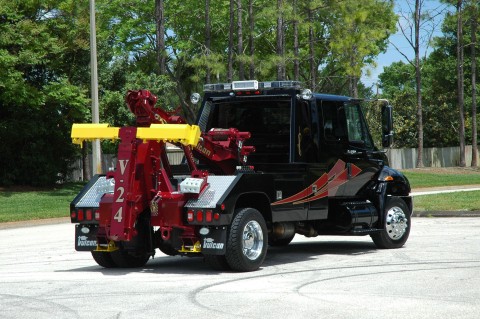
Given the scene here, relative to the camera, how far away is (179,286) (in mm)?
11102

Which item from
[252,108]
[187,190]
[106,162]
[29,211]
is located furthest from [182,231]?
[106,162]

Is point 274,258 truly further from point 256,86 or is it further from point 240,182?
point 256,86

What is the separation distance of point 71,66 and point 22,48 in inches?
118

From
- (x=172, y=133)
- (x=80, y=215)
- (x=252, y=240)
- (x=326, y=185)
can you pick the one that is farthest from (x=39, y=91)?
(x=172, y=133)

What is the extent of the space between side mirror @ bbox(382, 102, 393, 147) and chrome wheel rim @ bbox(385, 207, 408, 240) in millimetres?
1130

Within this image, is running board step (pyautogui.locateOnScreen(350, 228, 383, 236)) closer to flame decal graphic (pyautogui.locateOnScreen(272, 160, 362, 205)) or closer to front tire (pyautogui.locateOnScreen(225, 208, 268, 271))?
flame decal graphic (pyautogui.locateOnScreen(272, 160, 362, 205))

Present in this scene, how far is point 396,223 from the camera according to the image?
50.8ft

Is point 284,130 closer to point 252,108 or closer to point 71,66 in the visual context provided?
point 252,108

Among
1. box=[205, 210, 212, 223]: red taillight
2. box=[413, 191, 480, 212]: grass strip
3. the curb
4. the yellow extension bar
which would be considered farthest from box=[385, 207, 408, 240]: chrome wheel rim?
box=[413, 191, 480, 212]: grass strip

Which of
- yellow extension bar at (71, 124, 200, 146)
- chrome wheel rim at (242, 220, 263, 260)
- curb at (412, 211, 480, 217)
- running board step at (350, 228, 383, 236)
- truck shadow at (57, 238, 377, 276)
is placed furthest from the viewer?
curb at (412, 211, 480, 217)

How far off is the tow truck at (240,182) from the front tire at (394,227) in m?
0.02

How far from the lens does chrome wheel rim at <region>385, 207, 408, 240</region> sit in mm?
15430

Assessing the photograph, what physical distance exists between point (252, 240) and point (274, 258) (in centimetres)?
189

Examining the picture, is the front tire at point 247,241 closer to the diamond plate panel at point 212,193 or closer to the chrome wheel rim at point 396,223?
the diamond plate panel at point 212,193
